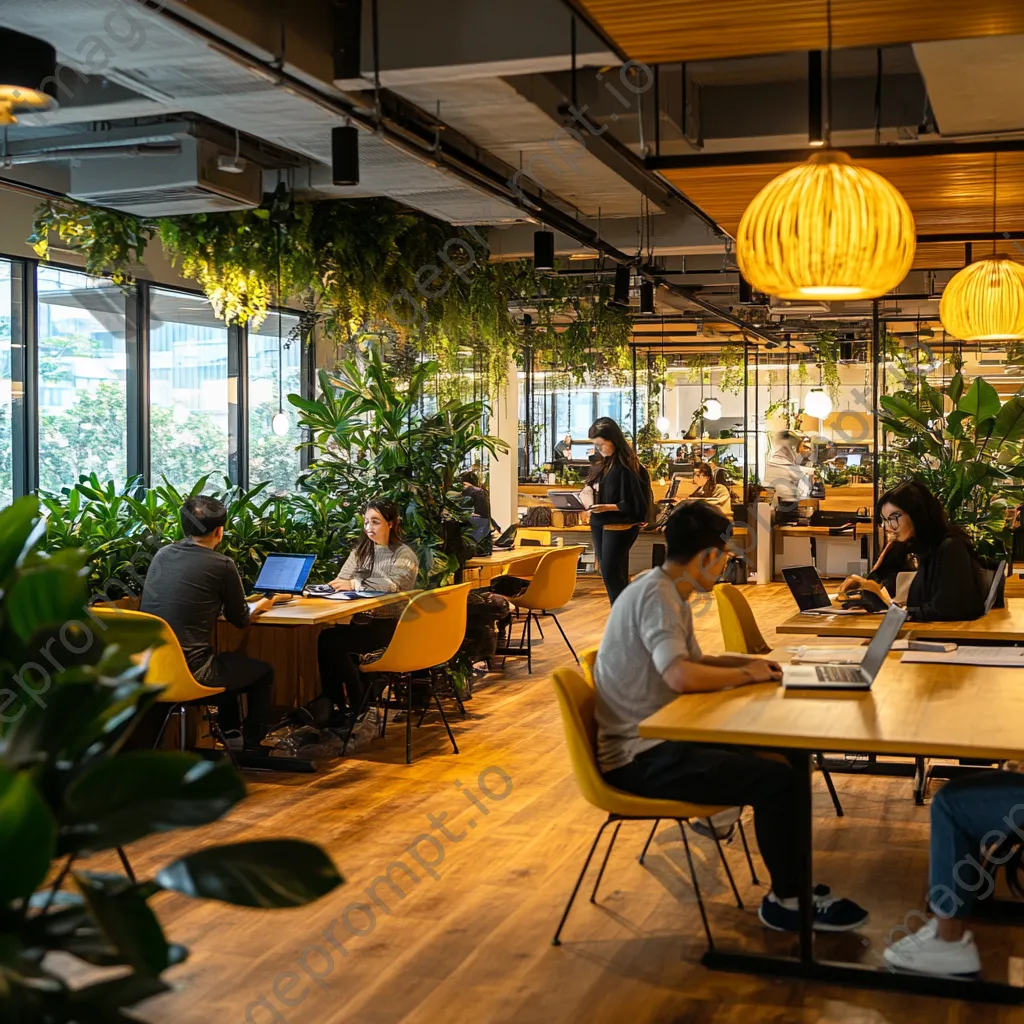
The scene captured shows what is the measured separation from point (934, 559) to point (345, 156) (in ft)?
10.6

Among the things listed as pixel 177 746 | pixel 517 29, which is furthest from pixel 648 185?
pixel 177 746

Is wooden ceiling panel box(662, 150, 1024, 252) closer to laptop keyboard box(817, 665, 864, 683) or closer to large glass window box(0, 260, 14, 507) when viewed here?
laptop keyboard box(817, 665, 864, 683)

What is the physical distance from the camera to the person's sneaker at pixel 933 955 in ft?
12.4

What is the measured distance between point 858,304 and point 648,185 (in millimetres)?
6048

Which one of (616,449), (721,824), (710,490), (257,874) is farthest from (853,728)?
(710,490)

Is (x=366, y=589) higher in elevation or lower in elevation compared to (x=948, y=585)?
lower

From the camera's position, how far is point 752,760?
398cm

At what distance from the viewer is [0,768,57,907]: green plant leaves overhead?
1.57 meters

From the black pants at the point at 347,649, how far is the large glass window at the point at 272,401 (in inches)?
202

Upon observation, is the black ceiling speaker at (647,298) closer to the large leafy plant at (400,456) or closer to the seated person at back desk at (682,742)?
the large leafy plant at (400,456)

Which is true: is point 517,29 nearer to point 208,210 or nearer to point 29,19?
point 29,19

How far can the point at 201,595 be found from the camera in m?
6.05

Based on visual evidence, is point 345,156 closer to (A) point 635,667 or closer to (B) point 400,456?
(B) point 400,456

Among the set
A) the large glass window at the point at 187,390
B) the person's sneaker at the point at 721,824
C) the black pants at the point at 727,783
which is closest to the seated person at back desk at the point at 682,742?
the black pants at the point at 727,783
